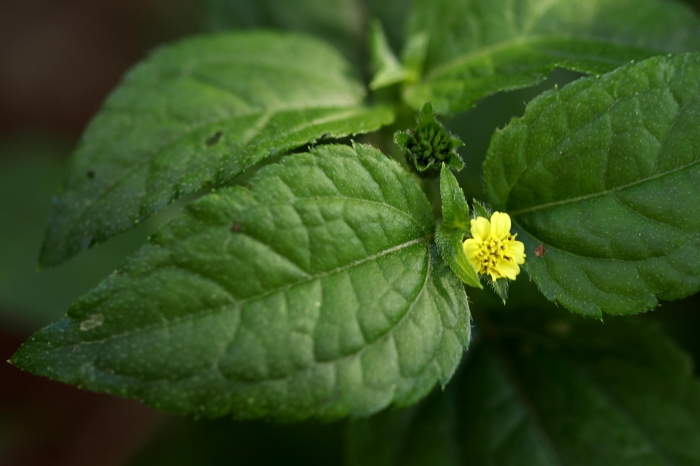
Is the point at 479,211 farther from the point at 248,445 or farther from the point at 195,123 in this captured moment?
the point at 248,445

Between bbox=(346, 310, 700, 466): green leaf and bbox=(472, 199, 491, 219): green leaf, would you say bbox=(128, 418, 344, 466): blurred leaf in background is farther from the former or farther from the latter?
bbox=(472, 199, 491, 219): green leaf

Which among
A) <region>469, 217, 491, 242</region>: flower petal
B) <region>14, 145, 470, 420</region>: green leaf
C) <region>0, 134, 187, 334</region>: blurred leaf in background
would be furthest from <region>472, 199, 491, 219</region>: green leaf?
<region>0, 134, 187, 334</region>: blurred leaf in background

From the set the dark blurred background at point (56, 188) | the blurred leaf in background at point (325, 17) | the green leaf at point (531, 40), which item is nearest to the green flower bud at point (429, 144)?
the green leaf at point (531, 40)

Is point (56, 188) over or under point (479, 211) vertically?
over

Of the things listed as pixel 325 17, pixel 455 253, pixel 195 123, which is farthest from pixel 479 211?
pixel 325 17

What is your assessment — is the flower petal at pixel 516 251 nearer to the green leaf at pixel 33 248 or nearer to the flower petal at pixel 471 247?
the flower petal at pixel 471 247

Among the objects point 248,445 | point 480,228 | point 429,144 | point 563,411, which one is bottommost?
point 563,411

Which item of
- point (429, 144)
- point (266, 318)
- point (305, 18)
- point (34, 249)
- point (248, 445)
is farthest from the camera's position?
point (34, 249)
